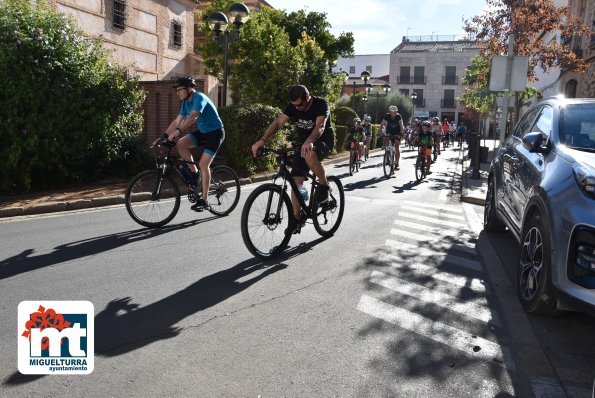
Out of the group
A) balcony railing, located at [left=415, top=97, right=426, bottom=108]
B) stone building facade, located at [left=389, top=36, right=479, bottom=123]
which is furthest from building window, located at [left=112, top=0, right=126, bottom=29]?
balcony railing, located at [left=415, top=97, right=426, bottom=108]

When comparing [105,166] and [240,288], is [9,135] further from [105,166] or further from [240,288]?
[240,288]

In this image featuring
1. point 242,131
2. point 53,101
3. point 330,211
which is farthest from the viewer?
point 242,131

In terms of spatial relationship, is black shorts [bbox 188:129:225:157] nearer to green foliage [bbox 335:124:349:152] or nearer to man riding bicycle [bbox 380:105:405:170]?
man riding bicycle [bbox 380:105:405:170]

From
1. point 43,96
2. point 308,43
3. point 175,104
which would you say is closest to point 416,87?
point 308,43

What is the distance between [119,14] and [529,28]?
14.6 metres

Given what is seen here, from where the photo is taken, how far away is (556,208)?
370 centimetres

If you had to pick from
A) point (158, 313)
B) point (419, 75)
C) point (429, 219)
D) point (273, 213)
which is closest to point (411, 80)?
point (419, 75)

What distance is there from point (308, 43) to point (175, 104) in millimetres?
10133

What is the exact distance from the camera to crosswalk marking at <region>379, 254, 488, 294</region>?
490 cm

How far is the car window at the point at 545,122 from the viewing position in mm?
4885

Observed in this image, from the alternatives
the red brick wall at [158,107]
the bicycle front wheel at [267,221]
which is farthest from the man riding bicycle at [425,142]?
the bicycle front wheel at [267,221]

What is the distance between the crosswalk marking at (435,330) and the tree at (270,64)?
1669 cm

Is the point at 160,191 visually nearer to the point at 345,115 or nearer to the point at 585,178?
the point at 585,178

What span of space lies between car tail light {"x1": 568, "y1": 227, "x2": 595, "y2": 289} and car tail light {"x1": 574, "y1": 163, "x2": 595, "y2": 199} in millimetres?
257
